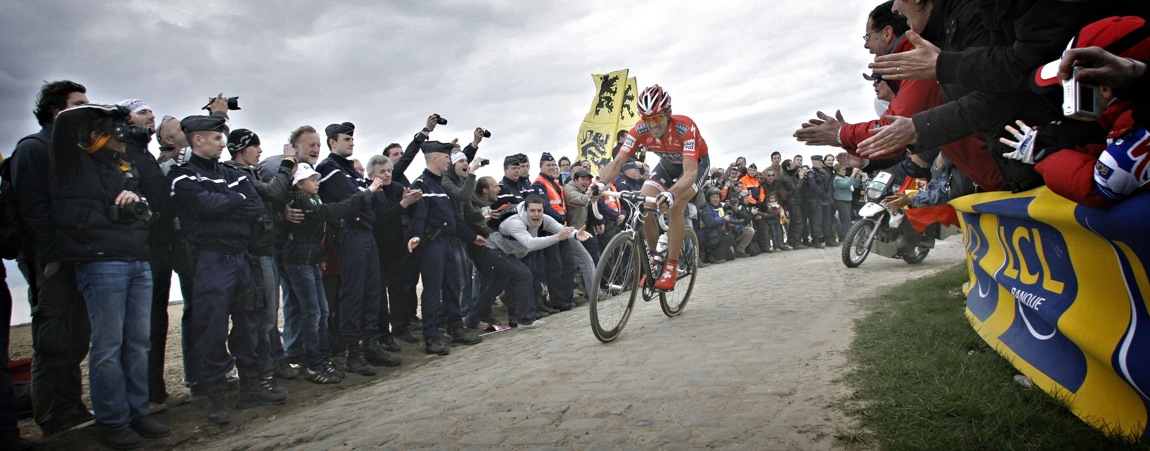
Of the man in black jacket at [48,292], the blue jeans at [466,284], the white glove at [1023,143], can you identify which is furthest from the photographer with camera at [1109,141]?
the blue jeans at [466,284]

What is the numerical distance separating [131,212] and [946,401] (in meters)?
5.59

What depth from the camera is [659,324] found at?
7.33 metres

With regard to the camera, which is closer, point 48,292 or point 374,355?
point 48,292

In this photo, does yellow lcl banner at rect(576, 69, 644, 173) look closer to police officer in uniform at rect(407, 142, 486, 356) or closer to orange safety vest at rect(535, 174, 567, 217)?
orange safety vest at rect(535, 174, 567, 217)

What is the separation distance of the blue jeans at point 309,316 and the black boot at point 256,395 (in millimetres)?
757

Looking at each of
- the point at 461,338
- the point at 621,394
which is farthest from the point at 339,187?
the point at 621,394

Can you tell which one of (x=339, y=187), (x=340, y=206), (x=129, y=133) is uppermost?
(x=129, y=133)

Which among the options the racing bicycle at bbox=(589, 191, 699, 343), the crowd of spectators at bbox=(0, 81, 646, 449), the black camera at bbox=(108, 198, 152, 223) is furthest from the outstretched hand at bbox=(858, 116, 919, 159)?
the black camera at bbox=(108, 198, 152, 223)

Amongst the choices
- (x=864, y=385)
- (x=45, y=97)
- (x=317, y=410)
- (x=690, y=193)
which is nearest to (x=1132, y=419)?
(x=864, y=385)

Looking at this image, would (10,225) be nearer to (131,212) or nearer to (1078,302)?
(131,212)

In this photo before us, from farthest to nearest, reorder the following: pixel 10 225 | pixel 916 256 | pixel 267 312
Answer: pixel 916 256 → pixel 267 312 → pixel 10 225

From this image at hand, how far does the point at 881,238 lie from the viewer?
38.2ft

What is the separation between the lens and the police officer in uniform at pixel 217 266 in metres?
5.59

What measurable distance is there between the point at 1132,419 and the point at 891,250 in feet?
30.6
